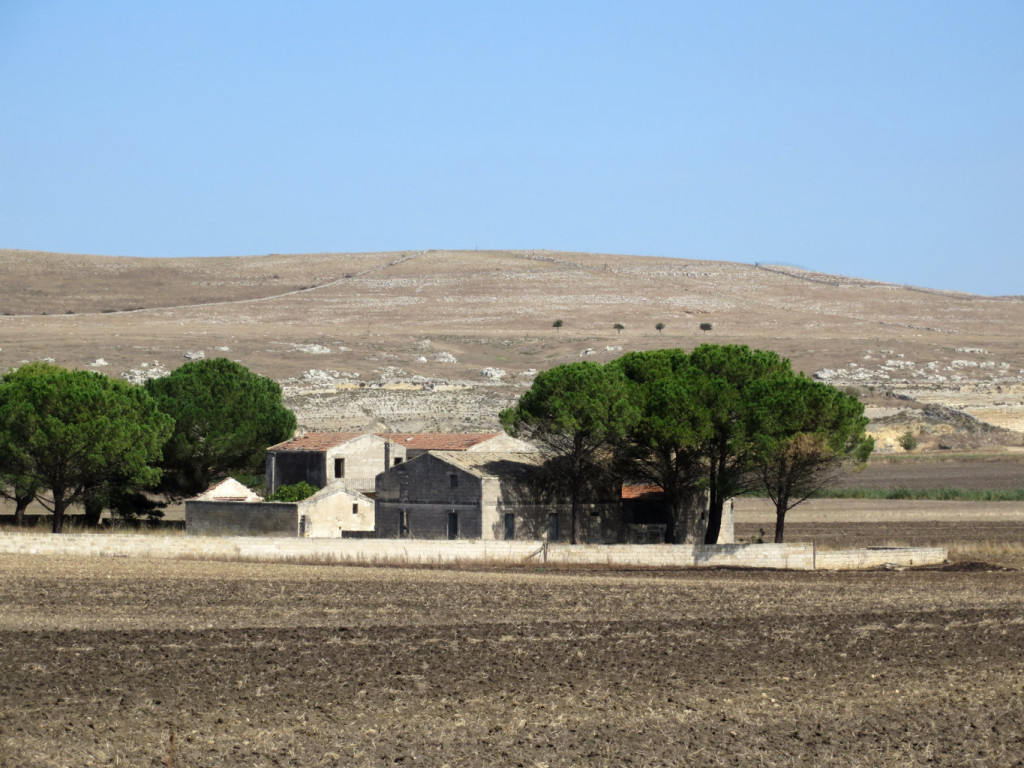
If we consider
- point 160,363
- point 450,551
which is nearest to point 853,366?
Answer: point 160,363

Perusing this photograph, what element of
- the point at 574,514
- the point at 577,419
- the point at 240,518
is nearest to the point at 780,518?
the point at 574,514

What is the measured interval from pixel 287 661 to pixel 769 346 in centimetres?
12505

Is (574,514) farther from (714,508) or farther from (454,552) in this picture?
(454,552)

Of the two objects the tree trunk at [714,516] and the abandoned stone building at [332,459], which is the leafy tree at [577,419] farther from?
the abandoned stone building at [332,459]

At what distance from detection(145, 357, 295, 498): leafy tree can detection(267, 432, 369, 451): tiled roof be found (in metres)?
1.99

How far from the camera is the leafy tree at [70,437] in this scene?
166 feet

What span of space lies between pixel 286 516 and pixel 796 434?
18961 mm

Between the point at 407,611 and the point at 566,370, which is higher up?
the point at 566,370

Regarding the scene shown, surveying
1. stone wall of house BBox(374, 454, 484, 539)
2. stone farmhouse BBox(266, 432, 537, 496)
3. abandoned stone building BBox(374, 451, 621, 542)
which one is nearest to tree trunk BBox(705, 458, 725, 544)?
abandoned stone building BBox(374, 451, 621, 542)

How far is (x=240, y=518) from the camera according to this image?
5122cm

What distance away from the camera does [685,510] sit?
51.7 m

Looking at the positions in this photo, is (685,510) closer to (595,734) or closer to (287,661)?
(287,661)

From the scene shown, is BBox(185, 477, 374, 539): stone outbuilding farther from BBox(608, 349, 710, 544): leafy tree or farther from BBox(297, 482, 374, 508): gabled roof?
BBox(608, 349, 710, 544): leafy tree

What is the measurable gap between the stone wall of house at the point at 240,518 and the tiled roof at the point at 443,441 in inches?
292
